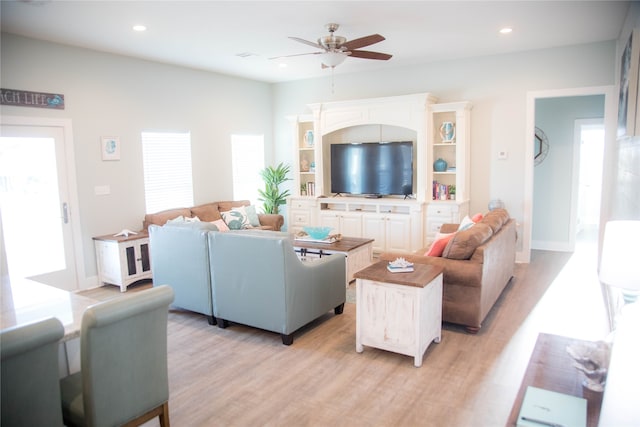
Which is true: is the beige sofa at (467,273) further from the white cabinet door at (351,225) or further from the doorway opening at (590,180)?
the doorway opening at (590,180)

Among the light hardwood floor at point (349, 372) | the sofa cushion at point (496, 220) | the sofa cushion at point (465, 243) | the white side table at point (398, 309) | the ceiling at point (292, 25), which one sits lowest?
the light hardwood floor at point (349, 372)

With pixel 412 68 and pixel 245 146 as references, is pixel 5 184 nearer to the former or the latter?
pixel 245 146

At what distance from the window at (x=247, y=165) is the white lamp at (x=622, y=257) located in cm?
641

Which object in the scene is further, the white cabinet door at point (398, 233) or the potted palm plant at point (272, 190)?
the potted palm plant at point (272, 190)

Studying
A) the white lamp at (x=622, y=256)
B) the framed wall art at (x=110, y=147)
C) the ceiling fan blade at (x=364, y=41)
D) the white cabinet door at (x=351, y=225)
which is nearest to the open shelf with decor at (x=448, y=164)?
the white cabinet door at (x=351, y=225)

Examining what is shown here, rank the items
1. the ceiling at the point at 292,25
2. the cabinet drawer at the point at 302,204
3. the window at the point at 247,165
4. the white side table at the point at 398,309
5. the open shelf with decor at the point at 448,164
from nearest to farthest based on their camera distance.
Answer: the white side table at the point at 398,309 < the ceiling at the point at 292,25 < the open shelf with decor at the point at 448,164 < the cabinet drawer at the point at 302,204 < the window at the point at 247,165

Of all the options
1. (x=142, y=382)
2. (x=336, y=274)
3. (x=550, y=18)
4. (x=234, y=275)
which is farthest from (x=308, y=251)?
(x=550, y=18)

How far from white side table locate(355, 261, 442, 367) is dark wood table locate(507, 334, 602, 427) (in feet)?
3.39

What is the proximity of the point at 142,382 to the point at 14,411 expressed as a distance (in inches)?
23.0

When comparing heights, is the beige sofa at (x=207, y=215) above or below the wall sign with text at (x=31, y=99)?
below

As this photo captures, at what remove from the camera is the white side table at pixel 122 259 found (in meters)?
5.23

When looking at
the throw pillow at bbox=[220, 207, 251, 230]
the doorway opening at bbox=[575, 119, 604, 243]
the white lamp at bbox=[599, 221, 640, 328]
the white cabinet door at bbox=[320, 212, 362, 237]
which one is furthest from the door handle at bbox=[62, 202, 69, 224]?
the doorway opening at bbox=[575, 119, 604, 243]

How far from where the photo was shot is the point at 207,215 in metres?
6.51

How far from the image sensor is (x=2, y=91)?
14.9 feet
